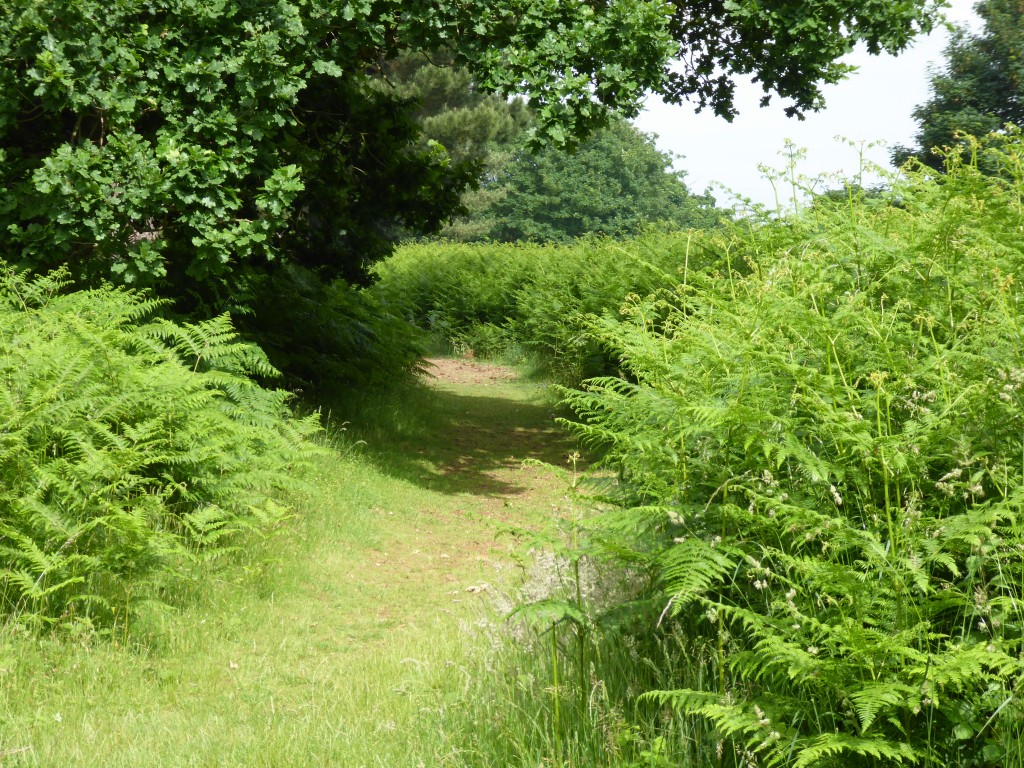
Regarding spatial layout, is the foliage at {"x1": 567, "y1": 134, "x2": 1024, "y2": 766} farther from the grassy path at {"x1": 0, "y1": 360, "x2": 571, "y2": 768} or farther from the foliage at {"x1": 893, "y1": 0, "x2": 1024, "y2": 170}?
the foliage at {"x1": 893, "y1": 0, "x2": 1024, "y2": 170}

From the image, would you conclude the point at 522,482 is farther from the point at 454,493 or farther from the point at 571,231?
the point at 571,231

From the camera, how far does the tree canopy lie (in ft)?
26.8

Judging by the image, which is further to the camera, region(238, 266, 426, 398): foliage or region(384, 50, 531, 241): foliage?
region(384, 50, 531, 241): foliage

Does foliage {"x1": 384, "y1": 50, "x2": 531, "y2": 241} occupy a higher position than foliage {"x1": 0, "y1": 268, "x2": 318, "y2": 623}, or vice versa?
foliage {"x1": 384, "y1": 50, "x2": 531, "y2": 241}

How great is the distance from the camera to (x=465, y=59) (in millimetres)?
9617

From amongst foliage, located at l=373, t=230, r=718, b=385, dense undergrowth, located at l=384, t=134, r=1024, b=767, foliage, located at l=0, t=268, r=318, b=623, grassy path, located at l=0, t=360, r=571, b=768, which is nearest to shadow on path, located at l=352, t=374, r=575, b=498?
grassy path, located at l=0, t=360, r=571, b=768

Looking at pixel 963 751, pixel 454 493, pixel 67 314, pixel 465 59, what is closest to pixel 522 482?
pixel 454 493

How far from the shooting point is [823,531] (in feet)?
10.00

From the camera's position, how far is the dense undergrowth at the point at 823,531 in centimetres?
281

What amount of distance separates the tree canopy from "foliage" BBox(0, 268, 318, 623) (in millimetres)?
862

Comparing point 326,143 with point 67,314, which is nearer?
point 67,314

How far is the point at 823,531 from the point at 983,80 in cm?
3554

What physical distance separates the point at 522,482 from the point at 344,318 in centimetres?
380

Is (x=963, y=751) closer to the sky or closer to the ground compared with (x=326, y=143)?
closer to the ground
